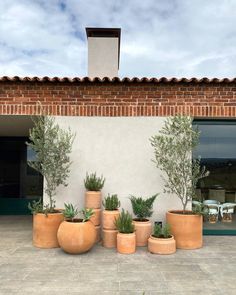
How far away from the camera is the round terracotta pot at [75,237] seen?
591 centimetres

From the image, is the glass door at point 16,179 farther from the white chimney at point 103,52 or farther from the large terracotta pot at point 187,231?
the large terracotta pot at point 187,231

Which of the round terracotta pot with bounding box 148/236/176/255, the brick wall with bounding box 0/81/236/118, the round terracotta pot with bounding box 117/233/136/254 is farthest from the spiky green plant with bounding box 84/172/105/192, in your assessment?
the round terracotta pot with bounding box 148/236/176/255

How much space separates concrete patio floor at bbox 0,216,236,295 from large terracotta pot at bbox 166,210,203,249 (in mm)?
179

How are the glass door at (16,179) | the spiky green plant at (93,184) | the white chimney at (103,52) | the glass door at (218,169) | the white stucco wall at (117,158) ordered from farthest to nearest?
1. the glass door at (16,179)
2. the white chimney at (103,52)
3. the glass door at (218,169)
4. the white stucco wall at (117,158)
5. the spiky green plant at (93,184)

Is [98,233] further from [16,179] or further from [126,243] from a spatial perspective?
[16,179]

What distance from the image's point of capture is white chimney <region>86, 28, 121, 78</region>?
1091cm

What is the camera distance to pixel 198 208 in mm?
6797

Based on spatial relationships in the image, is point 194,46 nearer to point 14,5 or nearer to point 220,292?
point 14,5

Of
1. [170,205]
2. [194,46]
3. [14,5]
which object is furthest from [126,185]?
[194,46]

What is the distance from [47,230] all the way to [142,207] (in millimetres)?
1937

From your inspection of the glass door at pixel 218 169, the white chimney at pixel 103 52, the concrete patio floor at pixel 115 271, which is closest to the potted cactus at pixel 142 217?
the concrete patio floor at pixel 115 271

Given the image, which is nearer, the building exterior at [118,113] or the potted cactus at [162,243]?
the potted cactus at [162,243]

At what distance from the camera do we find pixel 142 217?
22.9ft

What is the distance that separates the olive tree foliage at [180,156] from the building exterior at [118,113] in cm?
63
